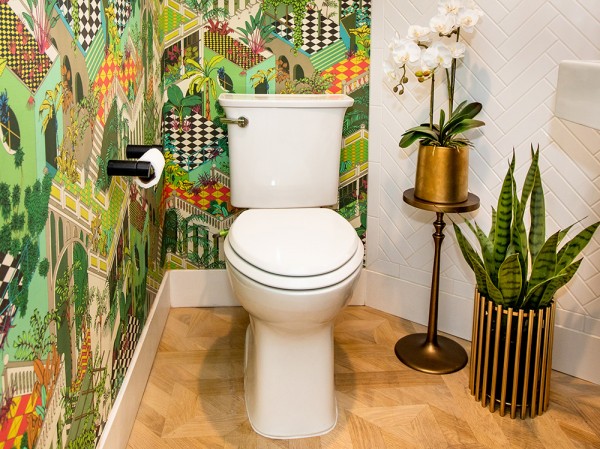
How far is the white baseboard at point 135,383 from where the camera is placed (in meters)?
1.48

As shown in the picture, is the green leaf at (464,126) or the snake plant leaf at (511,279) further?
the green leaf at (464,126)

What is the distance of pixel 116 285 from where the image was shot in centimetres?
153

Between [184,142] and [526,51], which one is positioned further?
[184,142]

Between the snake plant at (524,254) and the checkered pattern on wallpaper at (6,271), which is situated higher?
the checkered pattern on wallpaper at (6,271)

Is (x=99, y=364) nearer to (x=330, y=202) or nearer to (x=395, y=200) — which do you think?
(x=330, y=202)

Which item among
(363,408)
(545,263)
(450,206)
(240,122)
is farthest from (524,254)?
(240,122)

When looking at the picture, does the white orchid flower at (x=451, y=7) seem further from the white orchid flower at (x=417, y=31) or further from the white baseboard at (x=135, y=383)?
the white baseboard at (x=135, y=383)

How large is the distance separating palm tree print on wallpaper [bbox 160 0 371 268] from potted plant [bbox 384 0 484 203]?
1.25 feet

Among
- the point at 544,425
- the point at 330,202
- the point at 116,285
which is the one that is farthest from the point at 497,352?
the point at 116,285

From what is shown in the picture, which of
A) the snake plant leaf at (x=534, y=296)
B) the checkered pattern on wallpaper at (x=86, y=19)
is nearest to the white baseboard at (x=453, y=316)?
the snake plant leaf at (x=534, y=296)

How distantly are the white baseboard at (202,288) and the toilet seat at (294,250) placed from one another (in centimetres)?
68

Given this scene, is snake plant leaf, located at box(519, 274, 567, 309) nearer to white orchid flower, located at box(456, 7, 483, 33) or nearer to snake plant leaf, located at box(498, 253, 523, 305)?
snake plant leaf, located at box(498, 253, 523, 305)

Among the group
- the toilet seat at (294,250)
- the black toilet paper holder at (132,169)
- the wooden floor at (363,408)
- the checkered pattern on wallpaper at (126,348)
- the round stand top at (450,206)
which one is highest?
the black toilet paper holder at (132,169)

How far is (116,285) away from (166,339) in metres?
0.72
